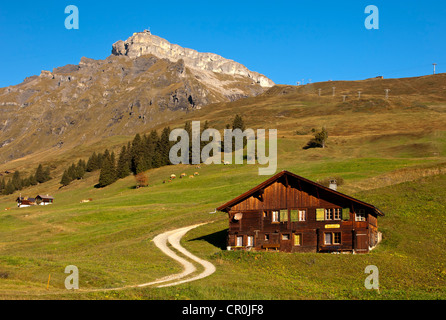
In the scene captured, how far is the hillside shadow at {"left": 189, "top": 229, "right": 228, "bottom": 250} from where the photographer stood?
56.8 metres

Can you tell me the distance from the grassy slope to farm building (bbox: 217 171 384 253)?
10.1 ft

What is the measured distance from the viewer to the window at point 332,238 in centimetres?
5012

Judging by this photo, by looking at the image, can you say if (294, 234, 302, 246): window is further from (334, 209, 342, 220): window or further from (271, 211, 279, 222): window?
Result: (334, 209, 342, 220): window

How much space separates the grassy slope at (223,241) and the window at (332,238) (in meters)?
4.37

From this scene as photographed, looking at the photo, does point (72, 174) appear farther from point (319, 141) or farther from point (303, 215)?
point (303, 215)

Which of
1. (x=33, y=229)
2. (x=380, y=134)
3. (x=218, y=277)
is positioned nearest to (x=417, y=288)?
(x=218, y=277)

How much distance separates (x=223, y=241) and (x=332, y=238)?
585 inches

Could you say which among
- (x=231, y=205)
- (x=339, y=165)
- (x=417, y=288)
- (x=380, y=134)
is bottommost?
(x=417, y=288)

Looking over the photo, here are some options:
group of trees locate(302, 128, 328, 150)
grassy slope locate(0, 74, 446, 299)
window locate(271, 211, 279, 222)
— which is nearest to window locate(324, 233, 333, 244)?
grassy slope locate(0, 74, 446, 299)

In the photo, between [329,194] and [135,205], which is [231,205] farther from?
[135,205]

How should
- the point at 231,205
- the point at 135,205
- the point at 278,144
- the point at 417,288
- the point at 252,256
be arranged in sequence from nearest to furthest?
the point at 417,288 < the point at 252,256 < the point at 231,205 < the point at 135,205 < the point at 278,144

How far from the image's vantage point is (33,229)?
77.7m
